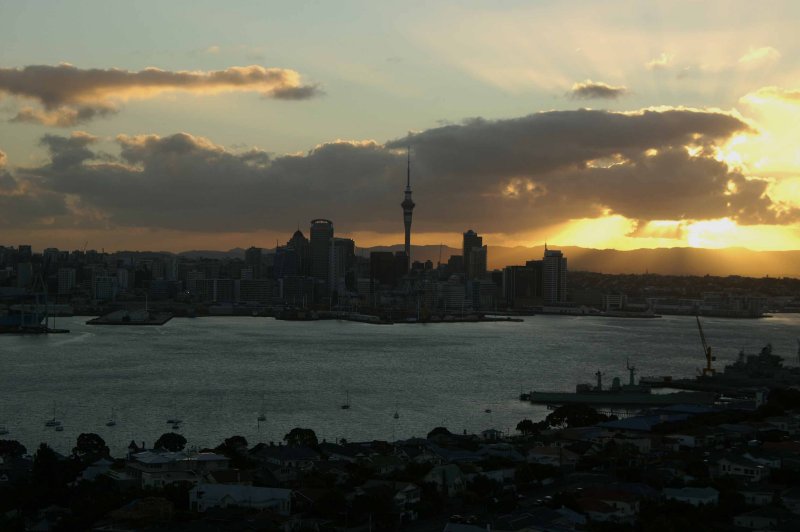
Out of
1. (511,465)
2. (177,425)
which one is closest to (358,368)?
(177,425)

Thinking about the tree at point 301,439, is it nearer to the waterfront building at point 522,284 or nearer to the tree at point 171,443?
the tree at point 171,443

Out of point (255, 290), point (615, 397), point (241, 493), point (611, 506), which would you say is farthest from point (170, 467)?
point (255, 290)

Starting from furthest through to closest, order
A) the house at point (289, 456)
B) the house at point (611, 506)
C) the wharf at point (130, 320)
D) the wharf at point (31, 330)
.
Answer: the wharf at point (130, 320) → the wharf at point (31, 330) → the house at point (289, 456) → the house at point (611, 506)

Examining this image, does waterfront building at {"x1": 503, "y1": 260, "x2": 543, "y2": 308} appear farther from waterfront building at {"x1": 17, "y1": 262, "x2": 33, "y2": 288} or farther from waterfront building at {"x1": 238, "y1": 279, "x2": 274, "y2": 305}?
waterfront building at {"x1": 17, "y1": 262, "x2": 33, "y2": 288}

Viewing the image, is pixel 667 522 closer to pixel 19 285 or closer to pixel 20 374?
pixel 20 374

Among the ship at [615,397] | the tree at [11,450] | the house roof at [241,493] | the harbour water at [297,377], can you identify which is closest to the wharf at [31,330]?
the harbour water at [297,377]

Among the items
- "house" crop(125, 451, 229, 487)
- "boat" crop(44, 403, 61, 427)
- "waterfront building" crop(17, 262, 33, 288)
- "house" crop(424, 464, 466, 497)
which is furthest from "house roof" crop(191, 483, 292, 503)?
"waterfront building" crop(17, 262, 33, 288)
